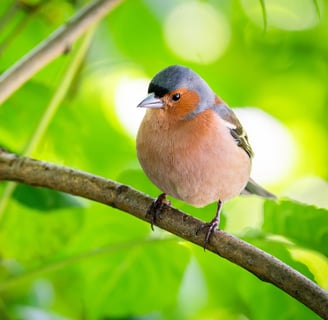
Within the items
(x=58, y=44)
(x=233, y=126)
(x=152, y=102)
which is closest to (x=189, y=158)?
(x=152, y=102)

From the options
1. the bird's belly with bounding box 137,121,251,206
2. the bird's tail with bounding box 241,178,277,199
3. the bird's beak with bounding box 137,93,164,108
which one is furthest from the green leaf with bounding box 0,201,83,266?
A: the bird's tail with bounding box 241,178,277,199

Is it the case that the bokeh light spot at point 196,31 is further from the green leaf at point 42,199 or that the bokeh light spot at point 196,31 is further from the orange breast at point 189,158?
the green leaf at point 42,199

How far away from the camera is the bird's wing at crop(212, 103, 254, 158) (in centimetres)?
261

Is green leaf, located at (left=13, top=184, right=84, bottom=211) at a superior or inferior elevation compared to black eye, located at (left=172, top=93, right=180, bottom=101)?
inferior

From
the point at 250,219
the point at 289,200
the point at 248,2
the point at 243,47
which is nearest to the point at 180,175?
the point at 289,200

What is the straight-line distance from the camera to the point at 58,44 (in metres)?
2.09

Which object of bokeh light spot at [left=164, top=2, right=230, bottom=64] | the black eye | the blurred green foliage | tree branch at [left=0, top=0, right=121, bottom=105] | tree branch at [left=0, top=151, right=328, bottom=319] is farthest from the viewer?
bokeh light spot at [left=164, top=2, right=230, bottom=64]

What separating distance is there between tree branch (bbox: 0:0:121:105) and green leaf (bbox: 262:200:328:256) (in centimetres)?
85

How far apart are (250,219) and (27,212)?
4.29 feet

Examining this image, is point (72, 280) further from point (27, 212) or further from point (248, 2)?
point (248, 2)

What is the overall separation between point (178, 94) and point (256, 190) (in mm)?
750

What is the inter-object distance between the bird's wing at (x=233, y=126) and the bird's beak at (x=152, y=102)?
29cm

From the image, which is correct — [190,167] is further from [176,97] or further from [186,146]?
[176,97]

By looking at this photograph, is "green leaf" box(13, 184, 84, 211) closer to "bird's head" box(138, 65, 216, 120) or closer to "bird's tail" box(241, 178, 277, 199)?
"bird's head" box(138, 65, 216, 120)
